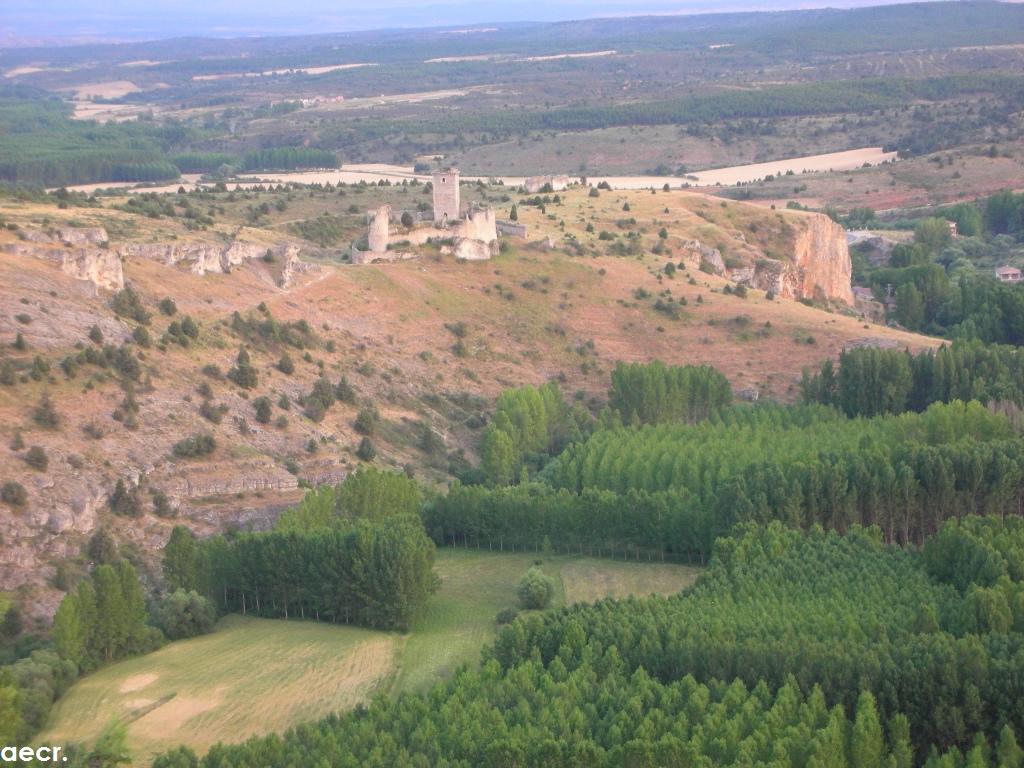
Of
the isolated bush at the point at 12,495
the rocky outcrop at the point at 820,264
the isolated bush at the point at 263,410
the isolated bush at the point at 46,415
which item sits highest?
the isolated bush at the point at 46,415

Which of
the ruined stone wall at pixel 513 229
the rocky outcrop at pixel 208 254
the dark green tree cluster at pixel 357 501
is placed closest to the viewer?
the dark green tree cluster at pixel 357 501

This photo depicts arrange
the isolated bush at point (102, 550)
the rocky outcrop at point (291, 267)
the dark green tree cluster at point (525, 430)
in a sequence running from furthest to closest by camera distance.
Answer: the rocky outcrop at point (291, 267) < the dark green tree cluster at point (525, 430) < the isolated bush at point (102, 550)

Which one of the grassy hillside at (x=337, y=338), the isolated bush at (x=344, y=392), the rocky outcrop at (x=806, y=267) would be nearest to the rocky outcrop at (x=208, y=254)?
the grassy hillside at (x=337, y=338)

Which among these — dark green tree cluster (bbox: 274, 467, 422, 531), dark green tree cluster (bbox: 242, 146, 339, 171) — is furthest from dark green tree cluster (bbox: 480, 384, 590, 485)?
dark green tree cluster (bbox: 242, 146, 339, 171)

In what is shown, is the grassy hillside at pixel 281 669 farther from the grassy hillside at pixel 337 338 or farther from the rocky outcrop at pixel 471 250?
the rocky outcrop at pixel 471 250

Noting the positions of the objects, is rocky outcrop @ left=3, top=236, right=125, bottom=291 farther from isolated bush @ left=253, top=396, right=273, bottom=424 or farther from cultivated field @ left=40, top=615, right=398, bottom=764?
cultivated field @ left=40, top=615, right=398, bottom=764

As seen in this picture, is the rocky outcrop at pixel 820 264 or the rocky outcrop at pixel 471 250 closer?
Result: the rocky outcrop at pixel 471 250

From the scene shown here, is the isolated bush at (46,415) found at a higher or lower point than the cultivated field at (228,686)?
higher
